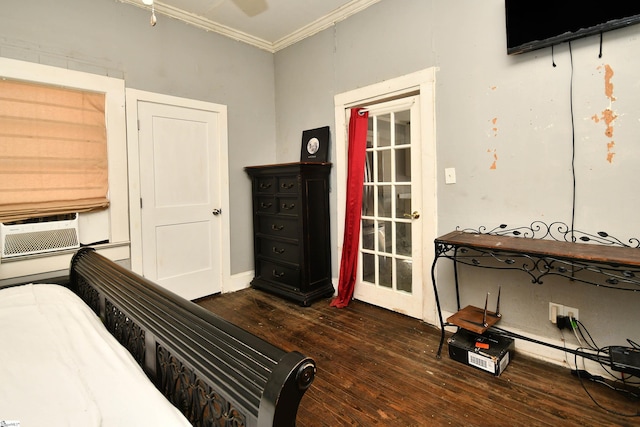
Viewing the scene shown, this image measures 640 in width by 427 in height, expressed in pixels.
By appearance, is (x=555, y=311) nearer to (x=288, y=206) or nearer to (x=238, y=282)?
(x=288, y=206)

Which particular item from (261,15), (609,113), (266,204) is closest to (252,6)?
(261,15)

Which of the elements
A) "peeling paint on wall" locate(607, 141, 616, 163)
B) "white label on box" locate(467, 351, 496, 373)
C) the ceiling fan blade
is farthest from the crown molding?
"white label on box" locate(467, 351, 496, 373)

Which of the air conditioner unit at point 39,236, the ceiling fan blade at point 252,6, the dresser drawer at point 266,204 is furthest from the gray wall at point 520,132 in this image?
the air conditioner unit at point 39,236

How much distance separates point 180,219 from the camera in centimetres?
317

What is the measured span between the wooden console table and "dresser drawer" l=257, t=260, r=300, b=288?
1485 mm

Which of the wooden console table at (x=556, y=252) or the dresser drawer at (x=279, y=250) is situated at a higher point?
the wooden console table at (x=556, y=252)

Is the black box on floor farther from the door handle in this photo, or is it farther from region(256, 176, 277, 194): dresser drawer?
region(256, 176, 277, 194): dresser drawer

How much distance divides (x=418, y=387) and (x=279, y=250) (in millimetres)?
1906

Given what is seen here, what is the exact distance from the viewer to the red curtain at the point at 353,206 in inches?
119

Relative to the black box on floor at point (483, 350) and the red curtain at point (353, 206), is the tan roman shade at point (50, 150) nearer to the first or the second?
the red curtain at point (353, 206)

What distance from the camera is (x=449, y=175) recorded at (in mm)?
2488

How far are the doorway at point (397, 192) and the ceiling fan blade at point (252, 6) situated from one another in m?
1.05

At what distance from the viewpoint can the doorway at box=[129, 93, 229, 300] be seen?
2.93m

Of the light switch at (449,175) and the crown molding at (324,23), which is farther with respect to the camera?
the crown molding at (324,23)
